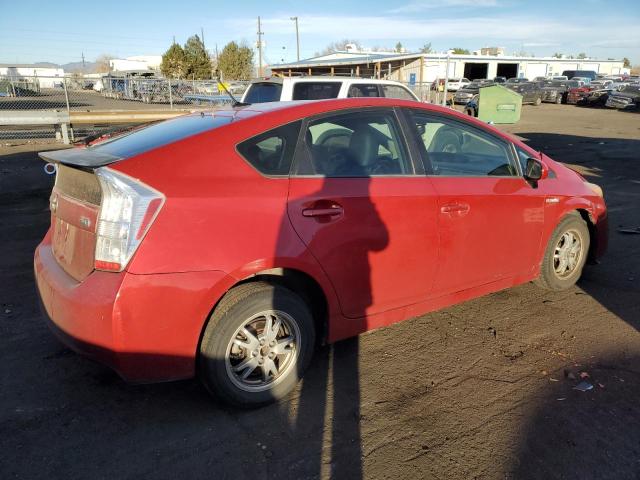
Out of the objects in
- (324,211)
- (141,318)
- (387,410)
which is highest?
(324,211)

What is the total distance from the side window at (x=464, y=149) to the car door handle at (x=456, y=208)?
23 cm

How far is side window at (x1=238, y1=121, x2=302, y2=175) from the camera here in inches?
113

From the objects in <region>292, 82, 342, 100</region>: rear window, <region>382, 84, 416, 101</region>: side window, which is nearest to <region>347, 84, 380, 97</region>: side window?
<region>292, 82, 342, 100</region>: rear window

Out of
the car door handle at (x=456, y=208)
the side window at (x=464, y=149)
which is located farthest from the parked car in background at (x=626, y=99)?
the car door handle at (x=456, y=208)

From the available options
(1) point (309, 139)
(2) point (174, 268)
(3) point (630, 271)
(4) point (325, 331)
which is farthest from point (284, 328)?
(3) point (630, 271)

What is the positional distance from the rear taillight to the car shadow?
3.70 metres

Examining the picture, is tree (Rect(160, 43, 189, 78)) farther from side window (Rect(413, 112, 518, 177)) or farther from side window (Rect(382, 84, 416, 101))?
side window (Rect(413, 112, 518, 177))

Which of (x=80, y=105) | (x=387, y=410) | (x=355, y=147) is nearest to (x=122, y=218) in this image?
(x=355, y=147)

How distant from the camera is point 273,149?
2953mm

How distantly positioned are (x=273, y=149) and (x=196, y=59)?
51427mm

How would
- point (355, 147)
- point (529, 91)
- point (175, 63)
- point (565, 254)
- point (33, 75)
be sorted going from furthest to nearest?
point (175, 63) → point (529, 91) → point (33, 75) → point (565, 254) → point (355, 147)

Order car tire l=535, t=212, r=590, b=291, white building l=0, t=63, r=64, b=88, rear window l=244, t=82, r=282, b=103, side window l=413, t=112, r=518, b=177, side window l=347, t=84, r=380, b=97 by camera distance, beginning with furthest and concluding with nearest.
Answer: white building l=0, t=63, r=64, b=88, side window l=347, t=84, r=380, b=97, rear window l=244, t=82, r=282, b=103, car tire l=535, t=212, r=590, b=291, side window l=413, t=112, r=518, b=177

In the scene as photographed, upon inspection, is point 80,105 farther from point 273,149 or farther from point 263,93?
point 273,149

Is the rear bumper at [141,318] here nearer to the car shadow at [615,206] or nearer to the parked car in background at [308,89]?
the car shadow at [615,206]
